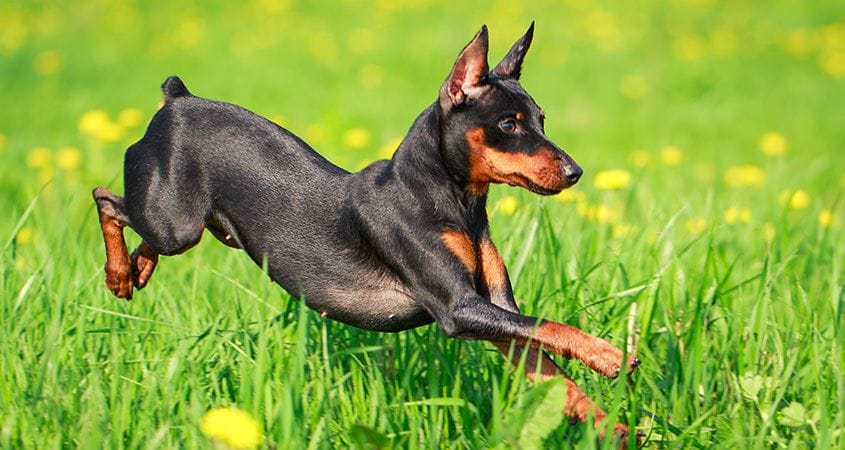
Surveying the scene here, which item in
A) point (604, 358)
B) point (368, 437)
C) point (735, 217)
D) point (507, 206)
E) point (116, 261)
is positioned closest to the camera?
point (368, 437)

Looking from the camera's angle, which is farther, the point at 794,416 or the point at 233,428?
the point at 794,416

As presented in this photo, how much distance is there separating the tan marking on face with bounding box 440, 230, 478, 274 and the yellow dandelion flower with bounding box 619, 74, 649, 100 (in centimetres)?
857

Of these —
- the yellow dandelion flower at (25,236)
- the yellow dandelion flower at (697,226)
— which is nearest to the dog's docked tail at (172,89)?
the yellow dandelion flower at (25,236)

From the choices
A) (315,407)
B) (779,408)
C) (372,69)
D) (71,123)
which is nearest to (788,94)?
(372,69)

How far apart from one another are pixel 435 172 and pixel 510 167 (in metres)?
0.23

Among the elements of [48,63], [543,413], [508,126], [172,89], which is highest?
[48,63]

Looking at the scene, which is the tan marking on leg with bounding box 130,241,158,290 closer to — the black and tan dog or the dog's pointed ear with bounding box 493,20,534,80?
the black and tan dog

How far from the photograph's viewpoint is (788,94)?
1130 centimetres

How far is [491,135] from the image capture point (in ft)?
9.75

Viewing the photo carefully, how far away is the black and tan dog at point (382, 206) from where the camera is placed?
2902 mm

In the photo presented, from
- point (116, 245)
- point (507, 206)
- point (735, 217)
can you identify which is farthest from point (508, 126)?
point (735, 217)

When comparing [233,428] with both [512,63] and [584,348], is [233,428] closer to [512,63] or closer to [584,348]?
[584,348]

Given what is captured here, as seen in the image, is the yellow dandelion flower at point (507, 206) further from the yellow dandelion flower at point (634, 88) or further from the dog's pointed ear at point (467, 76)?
the yellow dandelion flower at point (634, 88)

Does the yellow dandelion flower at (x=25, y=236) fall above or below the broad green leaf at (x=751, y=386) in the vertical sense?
above
